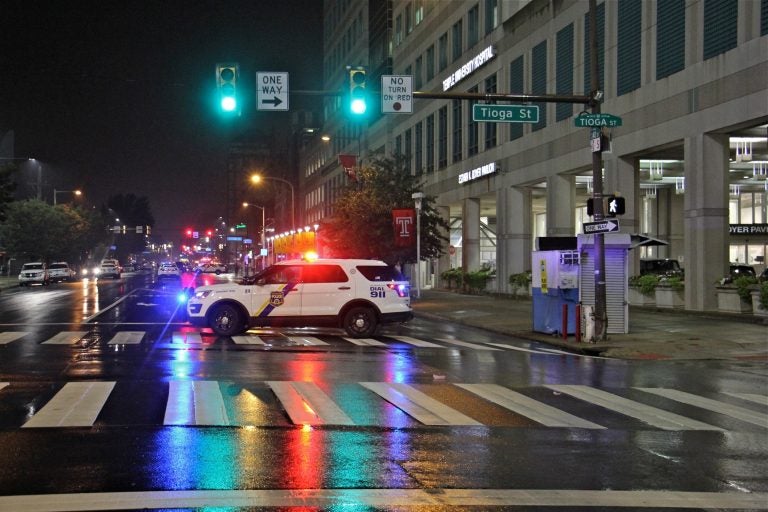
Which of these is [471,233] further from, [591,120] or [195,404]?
[195,404]

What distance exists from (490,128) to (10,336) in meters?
28.2

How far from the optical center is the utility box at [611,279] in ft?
63.9

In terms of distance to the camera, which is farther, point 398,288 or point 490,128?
point 490,128

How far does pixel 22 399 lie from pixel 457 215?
4610 cm

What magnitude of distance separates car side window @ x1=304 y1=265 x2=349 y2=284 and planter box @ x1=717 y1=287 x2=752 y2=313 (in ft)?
39.7

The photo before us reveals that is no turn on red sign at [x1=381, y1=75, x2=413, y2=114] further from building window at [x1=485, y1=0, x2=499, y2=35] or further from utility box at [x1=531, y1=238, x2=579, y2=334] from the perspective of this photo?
building window at [x1=485, y1=0, x2=499, y2=35]

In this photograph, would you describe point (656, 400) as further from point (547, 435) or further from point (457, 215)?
point (457, 215)

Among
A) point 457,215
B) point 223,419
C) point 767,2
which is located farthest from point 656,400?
point 457,215

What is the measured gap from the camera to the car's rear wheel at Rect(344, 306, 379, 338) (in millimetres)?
19422

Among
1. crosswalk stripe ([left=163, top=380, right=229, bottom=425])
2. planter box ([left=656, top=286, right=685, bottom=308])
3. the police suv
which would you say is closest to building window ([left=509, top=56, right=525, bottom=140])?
planter box ([left=656, top=286, right=685, bottom=308])

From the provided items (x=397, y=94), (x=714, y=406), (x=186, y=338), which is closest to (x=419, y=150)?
(x=397, y=94)

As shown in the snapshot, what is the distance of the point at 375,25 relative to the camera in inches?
2496

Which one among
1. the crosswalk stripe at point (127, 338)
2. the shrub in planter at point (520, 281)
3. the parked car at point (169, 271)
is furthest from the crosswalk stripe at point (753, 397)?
the parked car at point (169, 271)

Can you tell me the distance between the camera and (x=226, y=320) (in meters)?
19.2
